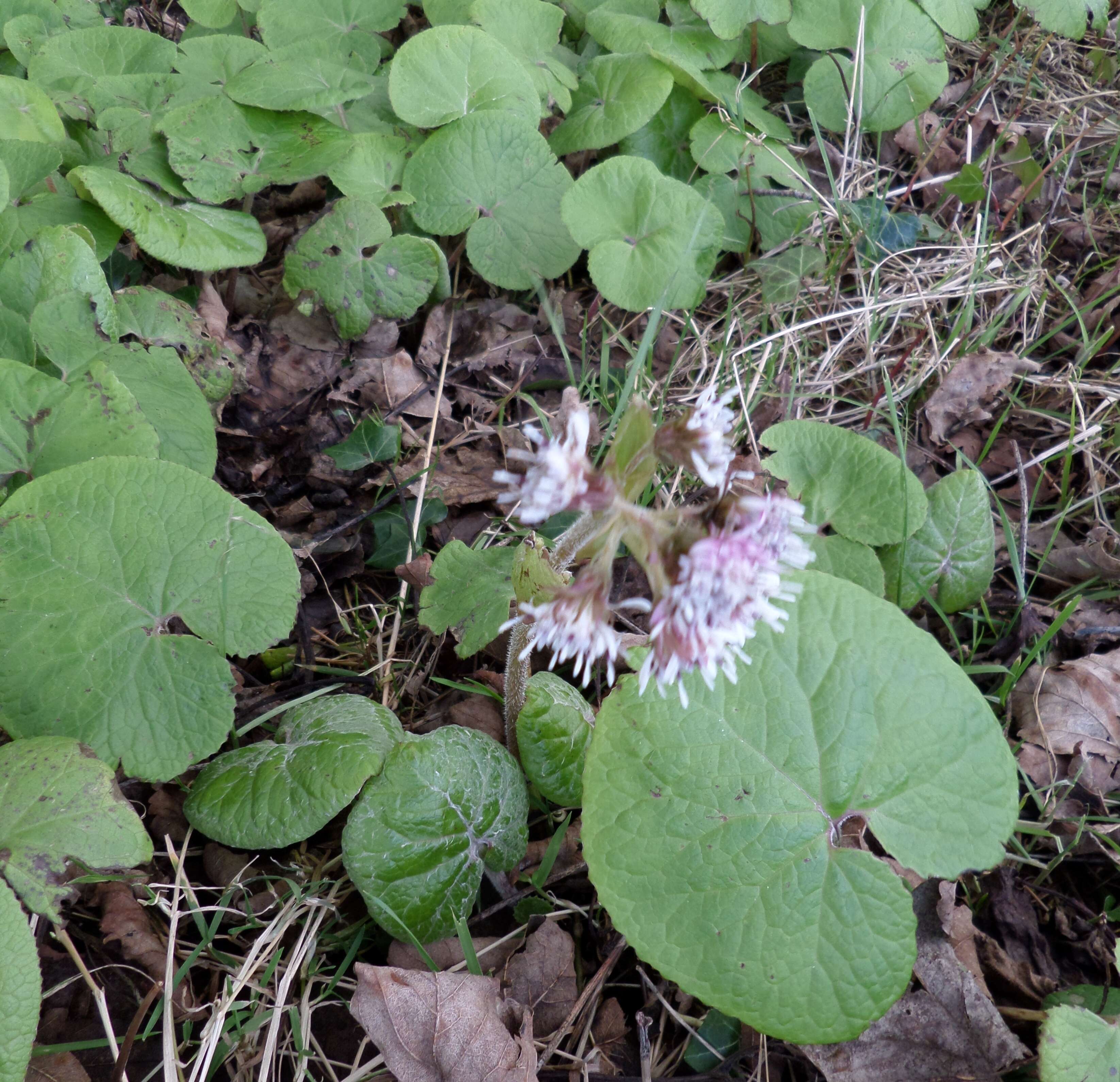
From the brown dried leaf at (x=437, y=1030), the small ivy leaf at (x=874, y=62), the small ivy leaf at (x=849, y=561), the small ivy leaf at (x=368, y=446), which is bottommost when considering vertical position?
the brown dried leaf at (x=437, y=1030)

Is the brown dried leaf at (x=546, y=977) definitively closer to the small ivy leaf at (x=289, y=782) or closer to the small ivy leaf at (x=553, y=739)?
the small ivy leaf at (x=553, y=739)

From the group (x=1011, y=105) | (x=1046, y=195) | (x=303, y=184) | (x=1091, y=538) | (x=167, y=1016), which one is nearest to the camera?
(x=167, y=1016)

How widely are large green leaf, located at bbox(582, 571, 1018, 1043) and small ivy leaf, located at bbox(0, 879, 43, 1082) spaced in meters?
0.95

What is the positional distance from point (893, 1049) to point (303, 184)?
3.08m

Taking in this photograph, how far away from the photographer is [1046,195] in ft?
10.7

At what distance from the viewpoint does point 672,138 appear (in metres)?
A: 3.11

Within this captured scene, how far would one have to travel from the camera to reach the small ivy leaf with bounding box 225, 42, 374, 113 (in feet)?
8.77

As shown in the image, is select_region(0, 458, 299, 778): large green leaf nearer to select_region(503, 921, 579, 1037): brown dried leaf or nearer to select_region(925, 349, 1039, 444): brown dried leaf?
select_region(503, 921, 579, 1037): brown dried leaf

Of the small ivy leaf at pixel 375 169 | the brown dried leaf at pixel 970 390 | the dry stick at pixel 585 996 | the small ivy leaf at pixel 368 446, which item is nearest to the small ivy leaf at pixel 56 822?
the dry stick at pixel 585 996

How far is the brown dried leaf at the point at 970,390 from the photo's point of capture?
2.77 meters

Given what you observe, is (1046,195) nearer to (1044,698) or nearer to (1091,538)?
(1091,538)

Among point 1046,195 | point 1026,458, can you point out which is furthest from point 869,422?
point 1046,195

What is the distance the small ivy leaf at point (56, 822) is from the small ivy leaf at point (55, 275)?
3.62ft

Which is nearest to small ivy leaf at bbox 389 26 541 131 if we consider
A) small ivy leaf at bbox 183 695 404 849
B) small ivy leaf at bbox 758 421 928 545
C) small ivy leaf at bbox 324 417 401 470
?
small ivy leaf at bbox 324 417 401 470
